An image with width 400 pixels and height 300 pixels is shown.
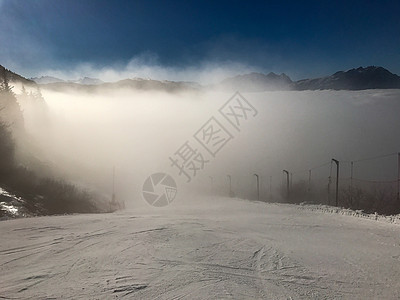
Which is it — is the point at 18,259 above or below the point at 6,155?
below

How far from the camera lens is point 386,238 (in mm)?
13195

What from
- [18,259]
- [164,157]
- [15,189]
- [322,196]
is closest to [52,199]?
[15,189]

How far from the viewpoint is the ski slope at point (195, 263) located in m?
7.16

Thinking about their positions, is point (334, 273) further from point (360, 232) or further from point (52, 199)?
point (52, 199)

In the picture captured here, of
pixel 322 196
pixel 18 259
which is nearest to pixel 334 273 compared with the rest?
pixel 18 259

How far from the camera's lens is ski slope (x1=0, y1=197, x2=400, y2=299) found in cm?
716

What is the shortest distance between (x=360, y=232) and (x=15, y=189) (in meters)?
30.0

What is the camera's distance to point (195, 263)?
926 cm

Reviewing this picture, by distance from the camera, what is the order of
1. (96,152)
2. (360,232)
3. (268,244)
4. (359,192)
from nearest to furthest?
1. (268,244)
2. (360,232)
3. (359,192)
4. (96,152)

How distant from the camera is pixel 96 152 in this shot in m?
119

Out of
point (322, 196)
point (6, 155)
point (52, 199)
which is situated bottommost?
point (322, 196)

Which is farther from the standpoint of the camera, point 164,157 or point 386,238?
point 164,157

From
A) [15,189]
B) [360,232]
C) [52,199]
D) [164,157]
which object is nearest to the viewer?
[360,232]

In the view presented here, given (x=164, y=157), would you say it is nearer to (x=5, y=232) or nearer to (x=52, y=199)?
(x=52, y=199)
